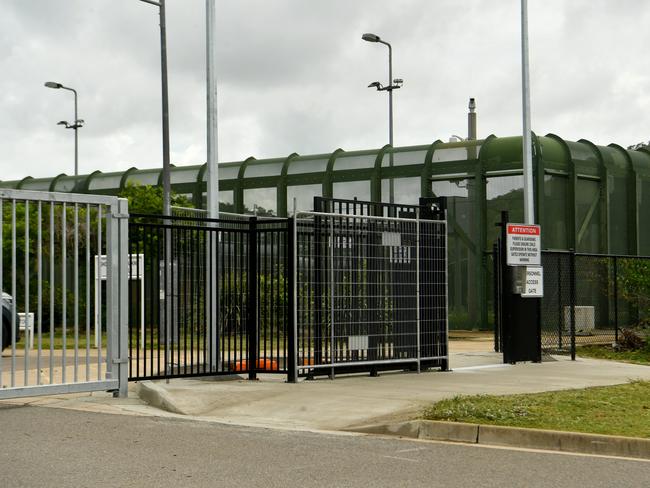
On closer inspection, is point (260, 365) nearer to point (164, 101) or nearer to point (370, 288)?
A: point (370, 288)

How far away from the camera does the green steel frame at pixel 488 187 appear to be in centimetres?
2947

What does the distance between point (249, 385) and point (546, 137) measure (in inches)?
752

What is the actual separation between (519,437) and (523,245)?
820cm

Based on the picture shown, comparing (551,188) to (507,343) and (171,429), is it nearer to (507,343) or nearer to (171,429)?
(507,343)

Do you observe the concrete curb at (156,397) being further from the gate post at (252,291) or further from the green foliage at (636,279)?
the green foliage at (636,279)

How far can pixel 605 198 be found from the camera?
3055 cm

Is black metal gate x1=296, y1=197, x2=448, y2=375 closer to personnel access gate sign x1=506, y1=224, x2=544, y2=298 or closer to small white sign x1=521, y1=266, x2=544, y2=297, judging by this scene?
personnel access gate sign x1=506, y1=224, x2=544, y2=298

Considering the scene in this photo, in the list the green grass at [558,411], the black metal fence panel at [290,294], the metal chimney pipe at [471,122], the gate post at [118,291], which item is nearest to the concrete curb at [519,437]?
the green grass at [558,411]

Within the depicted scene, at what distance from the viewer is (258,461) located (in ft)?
26.3

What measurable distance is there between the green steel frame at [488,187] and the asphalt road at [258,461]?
20863 millimetres

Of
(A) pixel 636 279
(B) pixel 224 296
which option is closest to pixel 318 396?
(B) pixel 224 296

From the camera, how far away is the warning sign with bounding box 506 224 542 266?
16.7 metres

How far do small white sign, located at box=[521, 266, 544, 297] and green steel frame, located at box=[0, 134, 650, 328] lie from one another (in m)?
12.0

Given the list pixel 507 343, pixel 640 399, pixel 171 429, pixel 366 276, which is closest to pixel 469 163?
pixel 507 343
